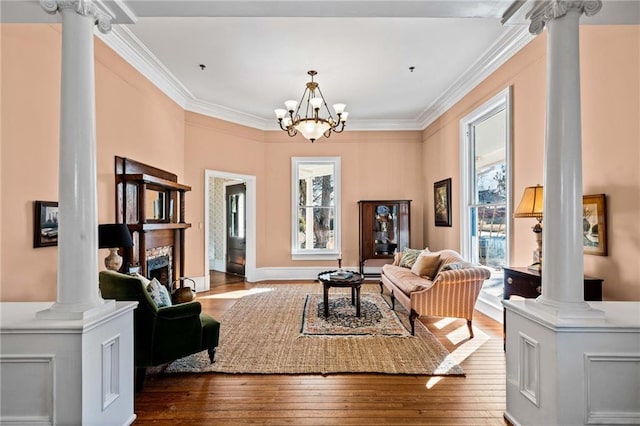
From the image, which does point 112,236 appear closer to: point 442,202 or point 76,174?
point 76,174

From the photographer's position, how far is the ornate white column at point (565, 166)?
1868mm

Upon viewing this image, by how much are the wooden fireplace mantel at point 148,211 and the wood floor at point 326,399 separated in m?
1.73

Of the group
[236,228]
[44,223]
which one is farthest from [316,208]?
[44,223]

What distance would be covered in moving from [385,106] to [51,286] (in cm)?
549

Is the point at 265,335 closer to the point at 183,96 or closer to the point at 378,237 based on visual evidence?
the point at 378,237

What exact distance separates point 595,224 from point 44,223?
4.65 metres

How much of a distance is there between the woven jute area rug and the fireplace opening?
1.22 m

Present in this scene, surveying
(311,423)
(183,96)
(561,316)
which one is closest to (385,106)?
(183,96)

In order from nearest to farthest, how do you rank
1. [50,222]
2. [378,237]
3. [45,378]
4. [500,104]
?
1. [45,378]
2. [50,222]
3. [500,104]
4. [378,237]

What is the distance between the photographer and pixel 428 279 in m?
4.30

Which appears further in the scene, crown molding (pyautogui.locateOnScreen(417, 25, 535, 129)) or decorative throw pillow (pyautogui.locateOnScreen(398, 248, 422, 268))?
decorative throw pillow (pyautogui.locateOnScreen(398, 248, 422, 268))

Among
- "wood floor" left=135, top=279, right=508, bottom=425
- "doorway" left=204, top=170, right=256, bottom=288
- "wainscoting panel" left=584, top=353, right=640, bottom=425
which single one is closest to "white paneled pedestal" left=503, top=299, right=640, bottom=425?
"wainscoting panel" left=584, top=353, right=640, bottom=425

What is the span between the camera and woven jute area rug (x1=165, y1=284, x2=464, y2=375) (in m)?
2.87

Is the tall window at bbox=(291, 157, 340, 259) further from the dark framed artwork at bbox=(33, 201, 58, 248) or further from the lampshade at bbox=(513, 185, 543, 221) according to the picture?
the dark framed artwork at bbox=(33, 201, 58, 248)
